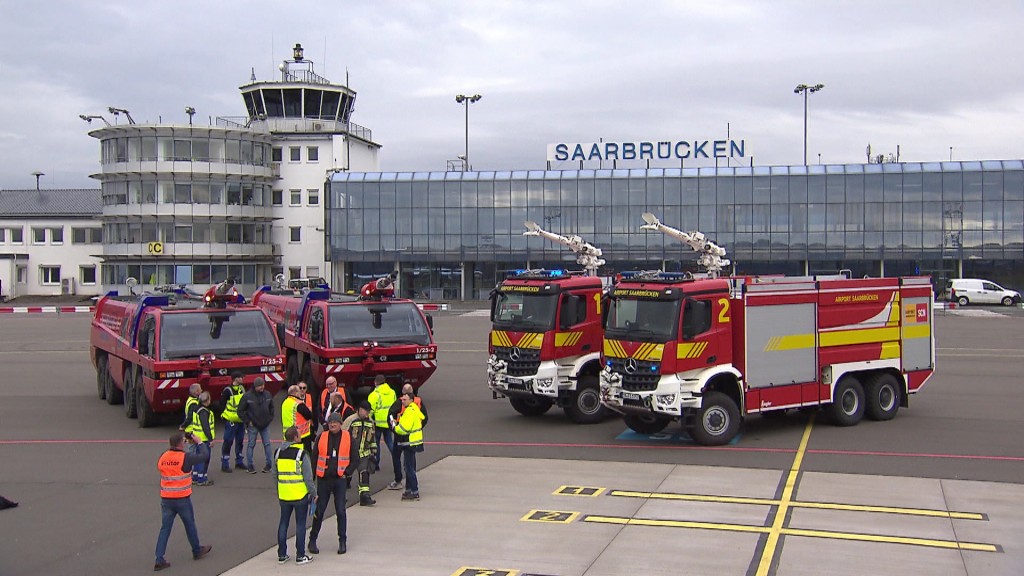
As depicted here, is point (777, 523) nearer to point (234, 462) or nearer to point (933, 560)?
point (933, 560)

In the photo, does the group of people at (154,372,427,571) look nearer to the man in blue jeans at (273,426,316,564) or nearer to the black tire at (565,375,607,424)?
the man in blue jeans at (273,426,316,564)

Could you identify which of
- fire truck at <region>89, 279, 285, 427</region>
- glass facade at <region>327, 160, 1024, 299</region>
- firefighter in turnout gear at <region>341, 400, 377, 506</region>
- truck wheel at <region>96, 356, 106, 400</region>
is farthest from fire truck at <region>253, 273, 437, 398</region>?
glass facade at <region>327, 160, 1024, 299</region>

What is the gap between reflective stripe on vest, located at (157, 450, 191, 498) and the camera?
34.5 ft

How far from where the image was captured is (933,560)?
1033cm

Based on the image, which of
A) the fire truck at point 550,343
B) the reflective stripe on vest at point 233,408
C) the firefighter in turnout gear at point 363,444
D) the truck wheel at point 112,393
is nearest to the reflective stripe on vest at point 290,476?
the firefighter in turnout gear at point 363,444

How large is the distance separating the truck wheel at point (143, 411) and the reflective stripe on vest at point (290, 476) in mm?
9704

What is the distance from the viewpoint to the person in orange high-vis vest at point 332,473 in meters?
10.9

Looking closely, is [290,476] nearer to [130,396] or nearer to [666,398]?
[666,398]

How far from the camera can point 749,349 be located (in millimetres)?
17453

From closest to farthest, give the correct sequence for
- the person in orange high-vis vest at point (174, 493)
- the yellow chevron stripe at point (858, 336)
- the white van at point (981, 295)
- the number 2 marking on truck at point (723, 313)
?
the person in orange high-vis vest at point (174, 493)
the number 2 marking on truck at point (723, 313)
the yellow chevron stripe at point (858, 336)
the white van at point (981, 295)

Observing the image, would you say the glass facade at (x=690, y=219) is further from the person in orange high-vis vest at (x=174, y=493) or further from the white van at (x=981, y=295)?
the person in orange high-vis vest at (x=174, y=493)

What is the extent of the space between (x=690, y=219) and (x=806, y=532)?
59.0m

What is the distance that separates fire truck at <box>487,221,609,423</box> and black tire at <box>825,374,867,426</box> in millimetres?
4639

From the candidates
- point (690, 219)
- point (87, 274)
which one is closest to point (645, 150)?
point (690, 219)
